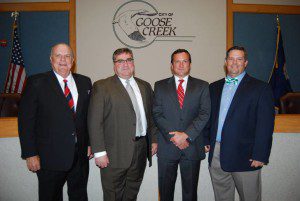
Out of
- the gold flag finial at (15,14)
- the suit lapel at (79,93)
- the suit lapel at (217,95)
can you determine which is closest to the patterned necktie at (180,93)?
the suit lapel at (217,95)

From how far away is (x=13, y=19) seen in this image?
4.69 m

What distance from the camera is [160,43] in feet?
15.5

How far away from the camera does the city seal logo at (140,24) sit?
15.3ft

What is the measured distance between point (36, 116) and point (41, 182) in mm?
518

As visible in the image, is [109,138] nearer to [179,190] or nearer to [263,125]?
[179,190]

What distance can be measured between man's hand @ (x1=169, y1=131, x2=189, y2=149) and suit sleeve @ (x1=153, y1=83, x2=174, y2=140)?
0.05m

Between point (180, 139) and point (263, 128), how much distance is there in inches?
25.6

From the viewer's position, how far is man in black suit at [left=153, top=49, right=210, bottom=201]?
1.98m

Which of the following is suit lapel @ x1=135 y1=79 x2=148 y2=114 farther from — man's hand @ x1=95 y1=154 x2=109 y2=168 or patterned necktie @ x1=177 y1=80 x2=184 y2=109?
man's hand @ x1=95 y1=154 x2=109 y2=168

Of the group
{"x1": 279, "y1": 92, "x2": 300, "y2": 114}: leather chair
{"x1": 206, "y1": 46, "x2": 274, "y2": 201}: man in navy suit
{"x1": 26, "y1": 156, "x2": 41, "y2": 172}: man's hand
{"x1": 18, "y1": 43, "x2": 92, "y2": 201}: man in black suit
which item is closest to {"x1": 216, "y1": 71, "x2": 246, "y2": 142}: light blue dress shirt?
{"x1": 206, "y1": 46, "x2": 274, "y2": 201}: man in navy suit

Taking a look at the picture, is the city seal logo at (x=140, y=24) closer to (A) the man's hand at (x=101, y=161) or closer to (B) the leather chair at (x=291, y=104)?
(B) the leather chair at (x=291, y=104)

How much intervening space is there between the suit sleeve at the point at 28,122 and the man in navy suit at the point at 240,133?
1.43 meters

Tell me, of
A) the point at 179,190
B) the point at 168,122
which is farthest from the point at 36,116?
the point at 179,190

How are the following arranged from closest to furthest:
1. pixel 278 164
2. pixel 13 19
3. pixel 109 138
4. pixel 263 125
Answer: pixel 263 125
pixel 109 138
pixel 278 164
pixel 13 19
